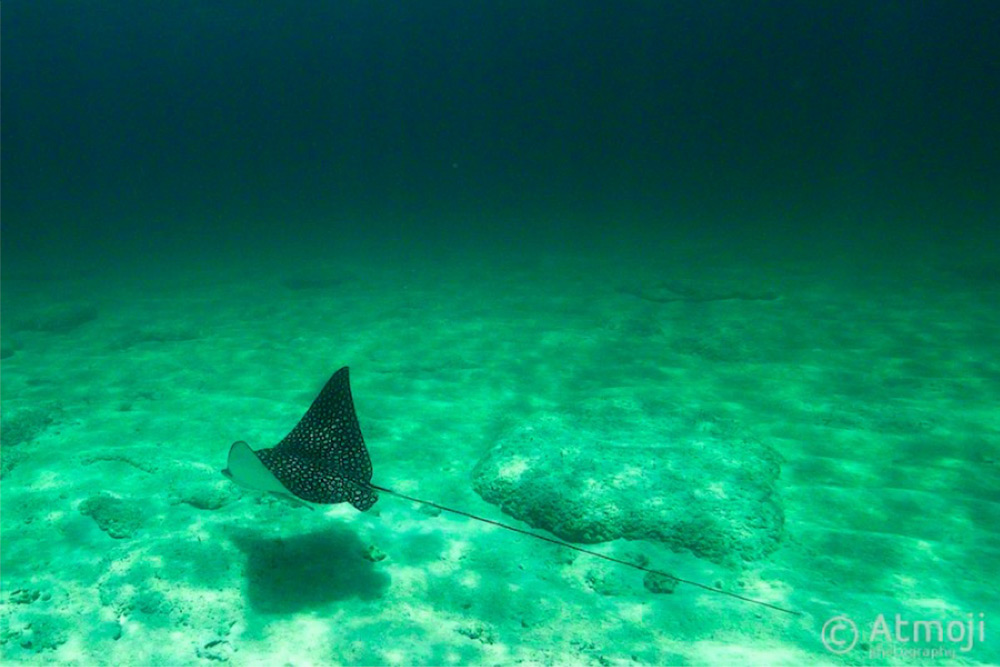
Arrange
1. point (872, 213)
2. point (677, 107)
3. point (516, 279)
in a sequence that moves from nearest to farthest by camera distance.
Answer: point (516, 279) < point (872, 213) < point (677, 107)

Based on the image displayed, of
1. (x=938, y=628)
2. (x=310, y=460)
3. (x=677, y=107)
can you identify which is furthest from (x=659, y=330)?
(x=677, y=107)

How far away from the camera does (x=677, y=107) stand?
128 m

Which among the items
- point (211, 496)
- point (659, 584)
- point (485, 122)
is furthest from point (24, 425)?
point (485, 122)

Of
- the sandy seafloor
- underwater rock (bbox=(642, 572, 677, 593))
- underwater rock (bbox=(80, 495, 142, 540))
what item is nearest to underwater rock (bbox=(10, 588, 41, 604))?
the sandy seafloor

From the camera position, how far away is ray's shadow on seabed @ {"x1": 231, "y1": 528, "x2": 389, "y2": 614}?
10.4 ft

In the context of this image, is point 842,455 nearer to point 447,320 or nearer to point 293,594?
point 293,594

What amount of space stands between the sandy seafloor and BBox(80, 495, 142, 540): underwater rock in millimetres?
24

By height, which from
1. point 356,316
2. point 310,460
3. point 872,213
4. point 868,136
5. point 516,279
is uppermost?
point 868,136

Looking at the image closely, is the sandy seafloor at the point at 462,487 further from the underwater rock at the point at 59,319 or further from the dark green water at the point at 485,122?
the dark green water at the point at 485,122

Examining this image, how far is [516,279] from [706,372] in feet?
29.6

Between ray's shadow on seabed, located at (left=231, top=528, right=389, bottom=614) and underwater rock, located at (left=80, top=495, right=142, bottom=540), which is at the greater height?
ray's shadow on seabed, located at (left=231, top=528, right=389, bottom=614)

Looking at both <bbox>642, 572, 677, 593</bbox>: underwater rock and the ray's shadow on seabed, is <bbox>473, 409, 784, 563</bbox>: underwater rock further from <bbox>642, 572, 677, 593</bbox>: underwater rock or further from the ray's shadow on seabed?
the ray's shadow on seabed

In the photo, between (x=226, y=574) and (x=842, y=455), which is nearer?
(x=226, y=574)
